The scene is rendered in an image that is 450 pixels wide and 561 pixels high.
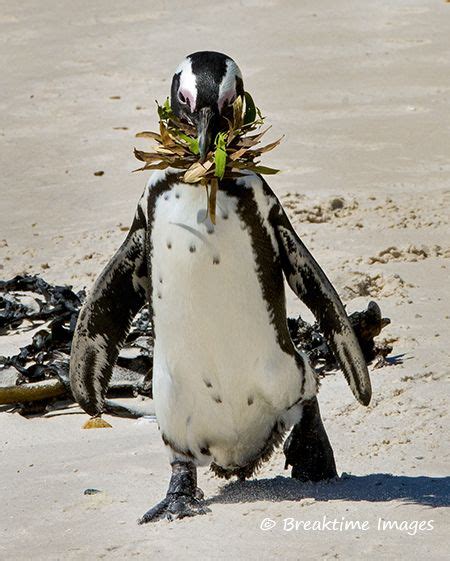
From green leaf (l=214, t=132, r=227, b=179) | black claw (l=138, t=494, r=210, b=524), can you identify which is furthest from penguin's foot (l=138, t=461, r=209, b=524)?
green leaf (l=214, t=132, r=227, b=179)

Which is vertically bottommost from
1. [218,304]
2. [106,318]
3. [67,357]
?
[67,357]

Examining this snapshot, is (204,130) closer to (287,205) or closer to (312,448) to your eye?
(312,448)

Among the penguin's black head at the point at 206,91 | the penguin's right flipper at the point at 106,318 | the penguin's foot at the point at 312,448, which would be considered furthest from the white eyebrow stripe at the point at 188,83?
Result: the penguin's foot at the point at 312,448

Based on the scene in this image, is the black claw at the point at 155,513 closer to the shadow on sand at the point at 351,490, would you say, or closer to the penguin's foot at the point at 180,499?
the penguin's foot at the point at 180,499

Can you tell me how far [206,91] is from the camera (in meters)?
3.87

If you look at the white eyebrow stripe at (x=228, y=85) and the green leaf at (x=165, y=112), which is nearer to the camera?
the white eyebrow stripe at (x=228, y=85)

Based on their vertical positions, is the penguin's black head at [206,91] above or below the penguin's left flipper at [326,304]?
above

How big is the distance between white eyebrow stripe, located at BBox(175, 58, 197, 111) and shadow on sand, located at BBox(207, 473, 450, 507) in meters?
1.13

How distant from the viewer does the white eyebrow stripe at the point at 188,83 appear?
3871mm

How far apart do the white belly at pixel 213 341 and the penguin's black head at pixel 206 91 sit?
0.62 ft

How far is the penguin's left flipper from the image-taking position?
4055 millimetres

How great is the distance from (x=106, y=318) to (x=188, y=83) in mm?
832

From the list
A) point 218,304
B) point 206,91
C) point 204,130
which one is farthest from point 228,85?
point 218,304

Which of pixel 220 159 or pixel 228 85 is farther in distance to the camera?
pixel 228 85
